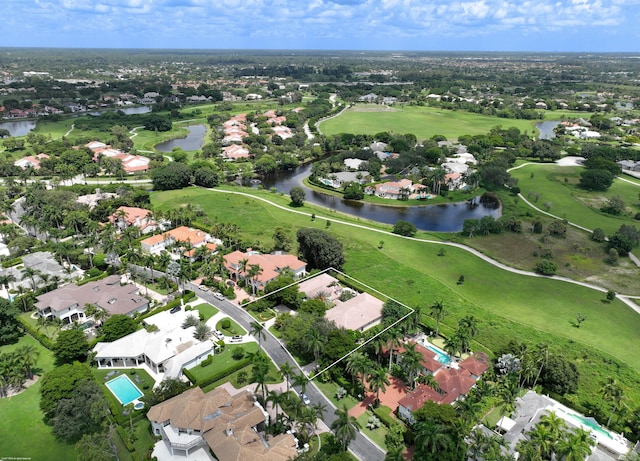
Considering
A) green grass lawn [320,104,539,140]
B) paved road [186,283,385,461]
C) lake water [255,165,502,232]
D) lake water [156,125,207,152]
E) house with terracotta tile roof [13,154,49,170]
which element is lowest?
lake water [255,165,502,232]

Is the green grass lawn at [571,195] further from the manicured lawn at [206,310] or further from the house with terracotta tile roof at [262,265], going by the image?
the manicured lawn at [206,310]

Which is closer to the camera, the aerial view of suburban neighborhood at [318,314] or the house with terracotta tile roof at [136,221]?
the aerial view of suburban neighborhood at [318,314]

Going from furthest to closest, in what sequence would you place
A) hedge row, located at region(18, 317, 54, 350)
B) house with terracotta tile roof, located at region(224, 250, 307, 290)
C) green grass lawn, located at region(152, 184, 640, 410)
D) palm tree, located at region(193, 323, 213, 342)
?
house with terracotta tile roof, located at region(224, 250, 307, 290), palm tree, located at region(193, 323, 213, 342), hedge row, located at region(18, 317, 54, 350), green grass lawn, located at region(152, 184, 640, 410)

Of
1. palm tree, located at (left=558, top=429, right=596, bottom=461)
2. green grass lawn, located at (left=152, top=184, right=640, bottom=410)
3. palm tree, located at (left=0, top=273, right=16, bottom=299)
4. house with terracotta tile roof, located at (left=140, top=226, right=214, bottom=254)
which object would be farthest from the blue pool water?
palm tree, located at (left=0, top=273, right=16, bottom=299)

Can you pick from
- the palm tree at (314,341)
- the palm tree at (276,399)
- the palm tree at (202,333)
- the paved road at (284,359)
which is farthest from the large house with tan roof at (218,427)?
the palm tree at (202,333)

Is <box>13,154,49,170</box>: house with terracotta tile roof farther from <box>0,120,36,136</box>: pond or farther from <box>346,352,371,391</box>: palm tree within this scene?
<box>346,352,371,391</box>: palm tree

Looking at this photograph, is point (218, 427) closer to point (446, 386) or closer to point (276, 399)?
point (276, 399)
